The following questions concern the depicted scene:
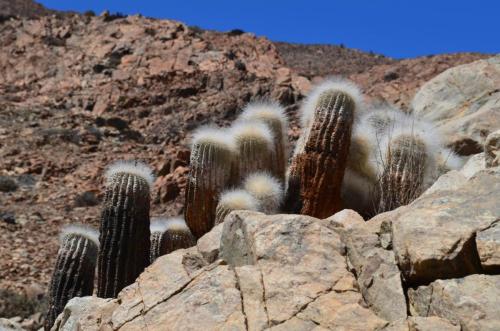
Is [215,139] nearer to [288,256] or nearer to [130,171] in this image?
[130,171]

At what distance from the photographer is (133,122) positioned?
22.9m

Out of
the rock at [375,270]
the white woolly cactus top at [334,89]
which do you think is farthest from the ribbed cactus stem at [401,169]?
the rock at [375,270]

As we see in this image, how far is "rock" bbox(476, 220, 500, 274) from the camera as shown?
346cm

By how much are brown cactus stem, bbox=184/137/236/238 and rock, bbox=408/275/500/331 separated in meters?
3.87

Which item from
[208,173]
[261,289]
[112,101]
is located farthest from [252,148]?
[112,101]

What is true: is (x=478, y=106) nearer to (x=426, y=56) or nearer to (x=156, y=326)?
(x=156, y=326)

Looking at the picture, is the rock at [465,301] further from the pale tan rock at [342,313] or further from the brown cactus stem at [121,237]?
the brown cactus stem at [121,237]

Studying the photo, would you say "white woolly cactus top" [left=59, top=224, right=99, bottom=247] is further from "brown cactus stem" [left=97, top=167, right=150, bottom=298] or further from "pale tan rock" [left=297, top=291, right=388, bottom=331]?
"pale tan rock" [left=297, top=291, right=388, bottom=331]

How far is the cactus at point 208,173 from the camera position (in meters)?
7.29

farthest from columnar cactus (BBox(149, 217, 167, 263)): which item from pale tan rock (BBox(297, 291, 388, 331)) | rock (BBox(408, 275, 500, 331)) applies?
rock (BBox(408, 275, 500, 331))

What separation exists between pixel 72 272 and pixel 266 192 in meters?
2.39

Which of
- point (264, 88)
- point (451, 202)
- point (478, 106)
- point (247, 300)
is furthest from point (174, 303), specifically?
point (264, 88)

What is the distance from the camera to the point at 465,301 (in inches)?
132

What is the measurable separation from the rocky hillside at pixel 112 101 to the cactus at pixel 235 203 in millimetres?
2787
